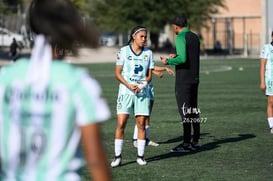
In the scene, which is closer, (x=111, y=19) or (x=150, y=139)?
(x=150, y=139)

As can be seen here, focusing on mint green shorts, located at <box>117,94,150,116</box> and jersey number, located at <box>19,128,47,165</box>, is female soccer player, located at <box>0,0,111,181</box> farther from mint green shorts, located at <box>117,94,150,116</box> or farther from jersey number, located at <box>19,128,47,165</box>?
mint green shorts, located at <box>117,94,150,116</box>

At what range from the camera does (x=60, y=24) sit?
4148 millimetres

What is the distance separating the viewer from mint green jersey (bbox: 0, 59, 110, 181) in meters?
4.09

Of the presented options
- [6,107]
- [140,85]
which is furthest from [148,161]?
[6,107]

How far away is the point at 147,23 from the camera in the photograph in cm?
7456

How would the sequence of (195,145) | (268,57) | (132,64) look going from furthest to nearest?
(268,57) → (195,145) → (132,64)

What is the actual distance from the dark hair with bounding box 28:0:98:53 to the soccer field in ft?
23.0

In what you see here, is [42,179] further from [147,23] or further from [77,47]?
[147,23]

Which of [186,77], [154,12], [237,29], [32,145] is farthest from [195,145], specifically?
[237,29]

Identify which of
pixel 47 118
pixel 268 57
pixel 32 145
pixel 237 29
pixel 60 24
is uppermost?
pixel 60 24

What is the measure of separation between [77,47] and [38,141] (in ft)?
1.62

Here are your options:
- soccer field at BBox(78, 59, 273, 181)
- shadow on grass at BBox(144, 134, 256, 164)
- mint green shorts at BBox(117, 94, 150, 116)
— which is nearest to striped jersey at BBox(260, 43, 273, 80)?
soccer field at BBox(78, 59, 273, 181)

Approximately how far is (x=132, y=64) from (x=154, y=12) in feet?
206

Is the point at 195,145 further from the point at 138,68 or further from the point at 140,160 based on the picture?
the point at 138,68
